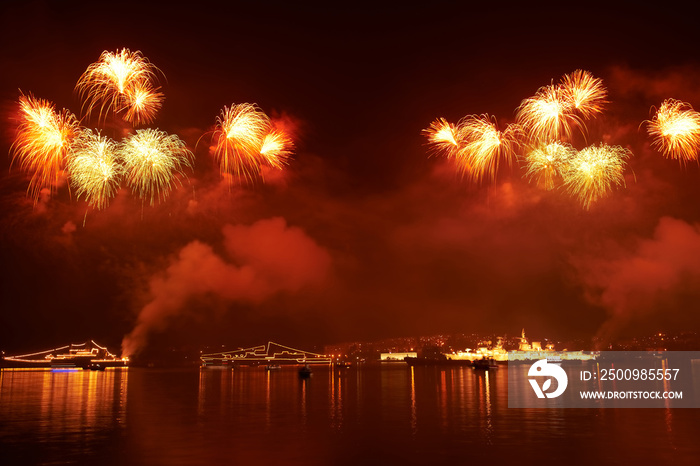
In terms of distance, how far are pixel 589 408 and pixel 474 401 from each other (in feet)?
28.2

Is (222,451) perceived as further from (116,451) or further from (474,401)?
(474,401)

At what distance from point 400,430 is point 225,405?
17.1 meters

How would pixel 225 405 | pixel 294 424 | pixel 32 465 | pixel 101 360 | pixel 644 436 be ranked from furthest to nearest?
pixel 101 360, pixel 225 405, pixel 294 424, pixel 644 436, pixel 32 465

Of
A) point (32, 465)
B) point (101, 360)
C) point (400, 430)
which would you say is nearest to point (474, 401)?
point (400, 430)

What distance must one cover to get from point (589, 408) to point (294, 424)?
17.8 m

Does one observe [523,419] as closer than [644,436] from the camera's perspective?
No

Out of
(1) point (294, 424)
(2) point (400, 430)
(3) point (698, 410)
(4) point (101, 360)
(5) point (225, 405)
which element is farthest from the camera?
(4) point (101, 360)

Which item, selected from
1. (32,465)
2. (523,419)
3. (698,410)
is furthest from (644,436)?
(32,465)

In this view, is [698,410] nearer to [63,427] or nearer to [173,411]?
[173,411]

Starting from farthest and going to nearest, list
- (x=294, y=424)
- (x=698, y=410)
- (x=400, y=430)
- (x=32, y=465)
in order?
(x=698, y=410), (x=294, y=424), (x=400, y=430), (x=32, y=465)

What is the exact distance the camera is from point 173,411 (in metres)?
35.1

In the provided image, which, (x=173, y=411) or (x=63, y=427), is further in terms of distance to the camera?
(x=173, y=411)

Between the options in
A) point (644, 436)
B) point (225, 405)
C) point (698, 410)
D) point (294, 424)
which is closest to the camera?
point (644, 436)

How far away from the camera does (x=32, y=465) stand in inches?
720
